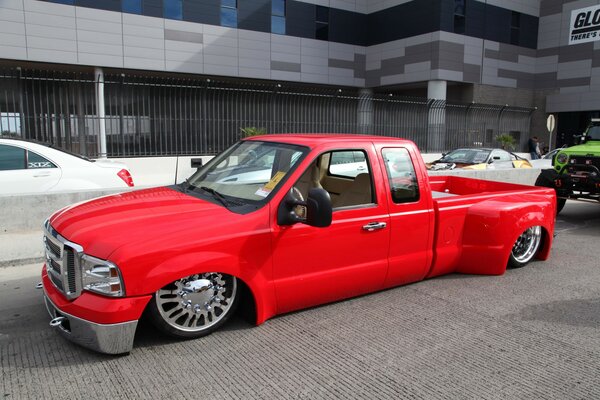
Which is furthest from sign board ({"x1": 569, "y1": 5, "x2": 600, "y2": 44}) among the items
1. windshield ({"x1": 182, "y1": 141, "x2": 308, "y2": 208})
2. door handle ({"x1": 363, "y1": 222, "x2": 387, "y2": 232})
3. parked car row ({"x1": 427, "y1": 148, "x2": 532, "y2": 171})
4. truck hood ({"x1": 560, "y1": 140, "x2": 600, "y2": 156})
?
windshield ({"x1": 182, "y1": 141, "x2": 308, "y2": 208})

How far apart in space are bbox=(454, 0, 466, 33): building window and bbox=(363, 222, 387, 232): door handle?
27.4 meters

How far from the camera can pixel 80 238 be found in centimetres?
353

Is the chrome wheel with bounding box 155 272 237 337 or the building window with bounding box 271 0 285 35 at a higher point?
the building window with bounding box 271 0 285 35

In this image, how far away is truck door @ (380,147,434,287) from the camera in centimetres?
482

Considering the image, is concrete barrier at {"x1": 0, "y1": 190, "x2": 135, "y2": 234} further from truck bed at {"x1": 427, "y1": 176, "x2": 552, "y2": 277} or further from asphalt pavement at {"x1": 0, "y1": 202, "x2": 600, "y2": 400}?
truck bed at {"x1": 427, "y1": 176, "x2": 552, "y2": 277}

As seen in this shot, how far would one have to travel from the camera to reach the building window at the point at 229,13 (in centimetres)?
2639

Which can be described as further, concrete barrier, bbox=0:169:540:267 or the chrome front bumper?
concrete barrier, bbox=0:169:540:267

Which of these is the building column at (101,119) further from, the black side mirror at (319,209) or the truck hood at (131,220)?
the black side mirror at (319,209)

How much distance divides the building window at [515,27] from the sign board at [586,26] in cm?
1162

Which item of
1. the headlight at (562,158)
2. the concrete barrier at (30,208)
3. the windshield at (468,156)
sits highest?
the headlight at (562,158)

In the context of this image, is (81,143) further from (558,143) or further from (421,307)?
(558,143)

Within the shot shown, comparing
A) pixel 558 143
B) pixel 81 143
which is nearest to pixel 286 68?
pixel 81 143

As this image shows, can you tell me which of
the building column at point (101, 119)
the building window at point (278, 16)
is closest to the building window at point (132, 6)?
the building window at point (278, 16)

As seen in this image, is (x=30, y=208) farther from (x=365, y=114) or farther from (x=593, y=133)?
(x=365, y=114)
